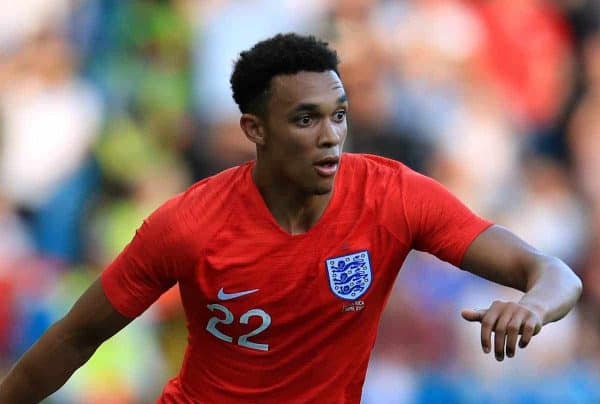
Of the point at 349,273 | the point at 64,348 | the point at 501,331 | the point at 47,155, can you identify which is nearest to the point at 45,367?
the point at 64,348

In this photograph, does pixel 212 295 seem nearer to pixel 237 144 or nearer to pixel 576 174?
pixel 237 144

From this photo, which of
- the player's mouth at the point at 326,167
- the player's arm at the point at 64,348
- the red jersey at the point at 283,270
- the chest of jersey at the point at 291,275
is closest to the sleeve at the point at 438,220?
the red jersey at the point at 283,270

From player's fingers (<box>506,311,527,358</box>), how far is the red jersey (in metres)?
0.80

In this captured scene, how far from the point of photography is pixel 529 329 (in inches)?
160

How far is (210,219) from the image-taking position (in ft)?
16.3

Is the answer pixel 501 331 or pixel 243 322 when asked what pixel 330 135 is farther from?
pixel 501 331

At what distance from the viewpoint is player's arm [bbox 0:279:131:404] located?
507 cm

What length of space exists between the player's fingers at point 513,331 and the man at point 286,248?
74 cm

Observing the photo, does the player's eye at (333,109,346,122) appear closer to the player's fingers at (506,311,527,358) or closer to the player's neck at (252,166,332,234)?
the player's neck at (252,166,332,234)

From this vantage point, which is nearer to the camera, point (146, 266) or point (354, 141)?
point (146, 266)

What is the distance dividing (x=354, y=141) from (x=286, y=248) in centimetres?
432

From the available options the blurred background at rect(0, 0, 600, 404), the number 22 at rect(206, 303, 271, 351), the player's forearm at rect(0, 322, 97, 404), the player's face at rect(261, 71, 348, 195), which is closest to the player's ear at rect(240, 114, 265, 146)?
the player's face at rect(261, 71, 348, 195)

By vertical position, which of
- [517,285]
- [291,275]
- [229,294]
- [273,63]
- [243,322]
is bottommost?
[243,322]

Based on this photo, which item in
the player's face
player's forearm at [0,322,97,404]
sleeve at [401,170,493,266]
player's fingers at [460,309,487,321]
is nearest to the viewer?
player's fingers at [460,309,487,321]
